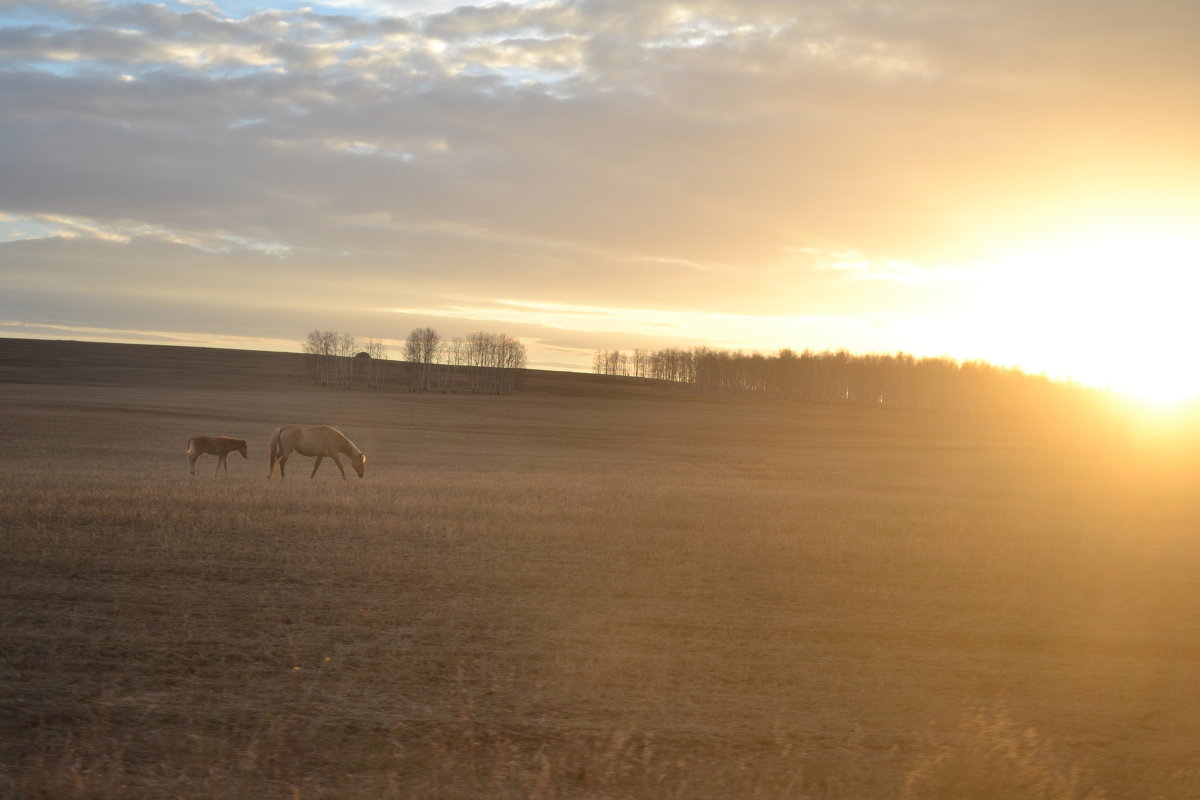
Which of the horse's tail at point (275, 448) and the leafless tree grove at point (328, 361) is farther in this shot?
the leafless tree grove at point (328, 361)

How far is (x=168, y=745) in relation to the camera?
19.0 feet

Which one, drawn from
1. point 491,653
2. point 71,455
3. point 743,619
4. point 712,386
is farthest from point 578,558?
point 712,386

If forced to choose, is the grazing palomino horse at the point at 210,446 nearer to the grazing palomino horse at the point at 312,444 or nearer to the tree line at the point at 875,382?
the grazing palomino horse at the point at 312,444

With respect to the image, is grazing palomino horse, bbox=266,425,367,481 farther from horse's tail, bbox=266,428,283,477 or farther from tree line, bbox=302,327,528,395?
tree line, bbox=302,327,528,395

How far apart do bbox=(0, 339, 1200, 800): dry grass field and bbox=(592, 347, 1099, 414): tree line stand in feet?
421

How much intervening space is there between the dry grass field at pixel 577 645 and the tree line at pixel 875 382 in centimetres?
12843

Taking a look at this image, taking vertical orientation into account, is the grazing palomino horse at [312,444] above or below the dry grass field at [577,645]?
above

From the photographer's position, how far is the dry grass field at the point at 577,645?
568 cm

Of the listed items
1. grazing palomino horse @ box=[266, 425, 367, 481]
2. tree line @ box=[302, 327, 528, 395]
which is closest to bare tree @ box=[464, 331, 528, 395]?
tree line @ box=[302, 327, 528, 395]

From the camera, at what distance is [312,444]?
24.5 meters

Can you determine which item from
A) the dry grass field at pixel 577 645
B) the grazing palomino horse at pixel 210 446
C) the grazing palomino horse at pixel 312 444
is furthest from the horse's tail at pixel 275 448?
the dry grass field at pixel 577 645

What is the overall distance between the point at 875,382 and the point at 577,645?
14819cm

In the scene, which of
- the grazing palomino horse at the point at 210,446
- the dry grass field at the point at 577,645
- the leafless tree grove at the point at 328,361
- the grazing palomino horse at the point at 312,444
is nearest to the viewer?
the dry grass field at the point at 577,645

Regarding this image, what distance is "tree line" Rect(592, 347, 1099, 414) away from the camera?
146250 millimetres
